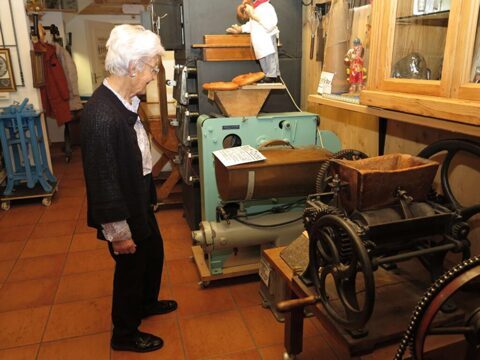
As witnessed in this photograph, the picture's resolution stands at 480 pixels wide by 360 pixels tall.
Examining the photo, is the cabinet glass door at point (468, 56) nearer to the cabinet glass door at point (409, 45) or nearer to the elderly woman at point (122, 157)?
the cabinet glass door at point (409, 45)

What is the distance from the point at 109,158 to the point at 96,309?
1159 millimetres

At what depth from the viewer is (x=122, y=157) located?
1619mm

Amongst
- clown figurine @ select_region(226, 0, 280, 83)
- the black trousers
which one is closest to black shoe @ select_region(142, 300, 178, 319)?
the black trousers

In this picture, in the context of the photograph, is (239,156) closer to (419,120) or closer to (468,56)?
(419,120)

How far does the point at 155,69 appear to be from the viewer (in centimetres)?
175

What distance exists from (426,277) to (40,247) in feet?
9.41

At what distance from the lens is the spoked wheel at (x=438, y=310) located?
2.49 ft

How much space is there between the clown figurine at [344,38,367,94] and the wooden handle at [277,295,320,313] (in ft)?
3.56

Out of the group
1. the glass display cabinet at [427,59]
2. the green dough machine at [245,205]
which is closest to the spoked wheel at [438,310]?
the glass display cabinet at [427,59]

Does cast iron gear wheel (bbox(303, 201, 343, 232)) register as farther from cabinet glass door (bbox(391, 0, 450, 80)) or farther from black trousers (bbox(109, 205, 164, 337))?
black trousers (bbox(109, 205, 164, 337))

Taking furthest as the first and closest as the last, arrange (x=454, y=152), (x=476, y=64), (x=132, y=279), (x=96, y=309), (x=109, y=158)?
(x=96, y=309) < (x=132, y=279) < (x=109, y=158) < (x=454, y=152) < (x=476, y=64)

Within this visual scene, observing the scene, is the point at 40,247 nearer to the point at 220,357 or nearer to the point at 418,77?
the point at 220,357

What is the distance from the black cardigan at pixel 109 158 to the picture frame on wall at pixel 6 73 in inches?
115

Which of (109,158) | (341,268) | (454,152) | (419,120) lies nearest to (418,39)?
(419,120)
